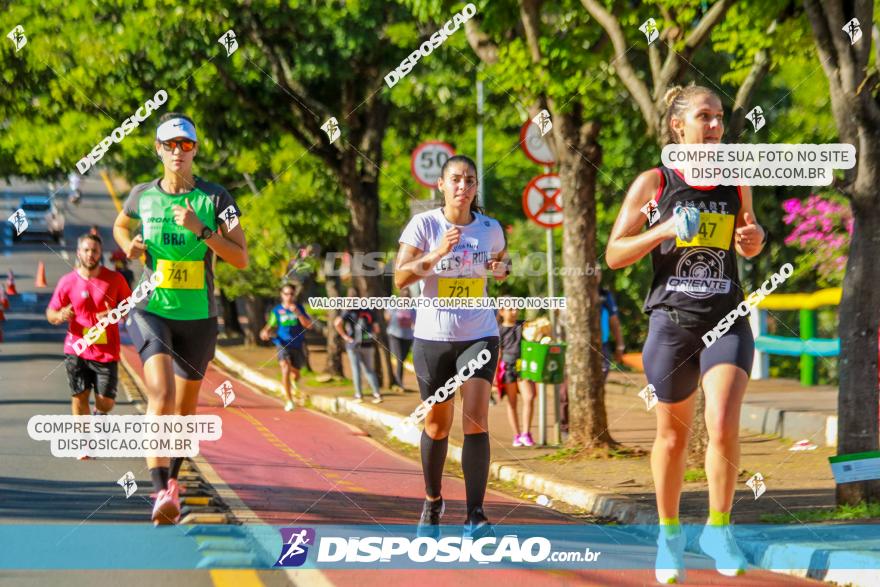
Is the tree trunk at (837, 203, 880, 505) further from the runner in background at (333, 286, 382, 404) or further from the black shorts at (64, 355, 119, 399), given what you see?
the runner in background at (333, 286, 382, 404)

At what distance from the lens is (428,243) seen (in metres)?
7.86

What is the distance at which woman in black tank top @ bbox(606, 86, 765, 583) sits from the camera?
6.50 metres

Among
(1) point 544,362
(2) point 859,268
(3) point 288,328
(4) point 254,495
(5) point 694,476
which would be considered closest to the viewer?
(2) point 859,268

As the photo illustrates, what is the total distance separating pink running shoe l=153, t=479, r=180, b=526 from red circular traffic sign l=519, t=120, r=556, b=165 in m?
7.89

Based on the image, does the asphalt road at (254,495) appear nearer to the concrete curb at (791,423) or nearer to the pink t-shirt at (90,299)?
the pink t-shirt at (90,299)

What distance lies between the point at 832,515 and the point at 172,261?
13.4ft

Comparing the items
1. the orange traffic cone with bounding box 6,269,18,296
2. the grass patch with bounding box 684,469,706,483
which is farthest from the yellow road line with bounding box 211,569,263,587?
the orange traffic cone with bounding box 6,269,18,296

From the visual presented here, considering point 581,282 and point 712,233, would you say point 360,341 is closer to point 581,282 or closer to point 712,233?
point 581,282

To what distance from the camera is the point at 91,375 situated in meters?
13.0

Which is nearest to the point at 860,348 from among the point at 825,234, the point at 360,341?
the point at 360,341

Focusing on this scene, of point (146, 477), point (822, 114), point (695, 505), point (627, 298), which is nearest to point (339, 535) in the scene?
point (695, 505)

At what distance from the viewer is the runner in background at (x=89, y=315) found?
Answer: 484 inches

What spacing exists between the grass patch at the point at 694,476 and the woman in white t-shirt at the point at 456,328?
392 cm

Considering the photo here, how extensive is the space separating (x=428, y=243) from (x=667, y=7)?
5123mm
